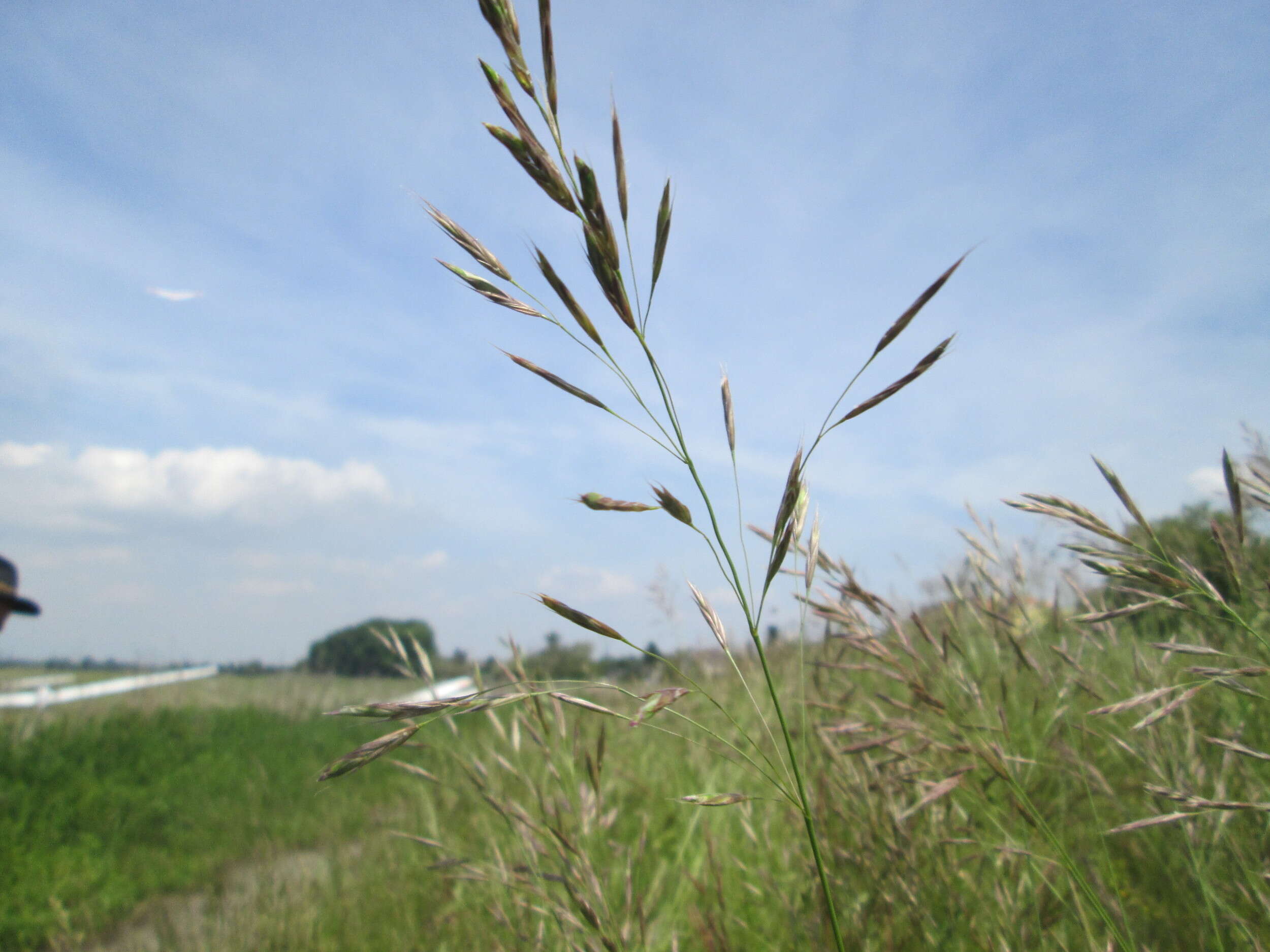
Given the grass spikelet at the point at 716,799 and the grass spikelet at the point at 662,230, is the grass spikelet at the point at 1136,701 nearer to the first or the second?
the grass spikelet at the point at 716,799

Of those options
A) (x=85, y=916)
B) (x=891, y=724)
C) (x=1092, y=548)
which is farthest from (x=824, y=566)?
(x=85, y=916)

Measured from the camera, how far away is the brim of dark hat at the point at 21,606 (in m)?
4.54

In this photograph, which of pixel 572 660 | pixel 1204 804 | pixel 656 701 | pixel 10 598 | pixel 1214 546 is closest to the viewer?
pixel 656 701

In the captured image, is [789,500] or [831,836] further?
[831,836]

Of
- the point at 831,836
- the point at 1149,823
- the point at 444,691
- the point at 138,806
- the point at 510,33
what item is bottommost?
the point at 138,806

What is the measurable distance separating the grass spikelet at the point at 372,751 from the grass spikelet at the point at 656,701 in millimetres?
232

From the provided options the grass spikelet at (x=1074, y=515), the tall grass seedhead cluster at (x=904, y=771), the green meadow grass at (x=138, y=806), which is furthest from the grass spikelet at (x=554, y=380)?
the green meadow grass at (x=138, y=806)

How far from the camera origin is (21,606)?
4707mm

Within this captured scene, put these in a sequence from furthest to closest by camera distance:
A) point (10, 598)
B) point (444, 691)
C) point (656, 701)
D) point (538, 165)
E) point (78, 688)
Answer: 1. point (78, 688)
2. point (10, 598)
3. point (444, 691)
4. point (538, 165)
5. point (656, 701)

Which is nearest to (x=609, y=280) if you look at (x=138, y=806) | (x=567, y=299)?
(x=567, y=299)

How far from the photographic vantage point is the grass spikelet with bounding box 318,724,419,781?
0.68m

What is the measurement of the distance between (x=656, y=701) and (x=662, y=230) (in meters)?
0.50

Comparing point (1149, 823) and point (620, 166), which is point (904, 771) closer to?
point (1149, 823)

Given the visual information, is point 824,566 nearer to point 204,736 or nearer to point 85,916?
point 85,916
